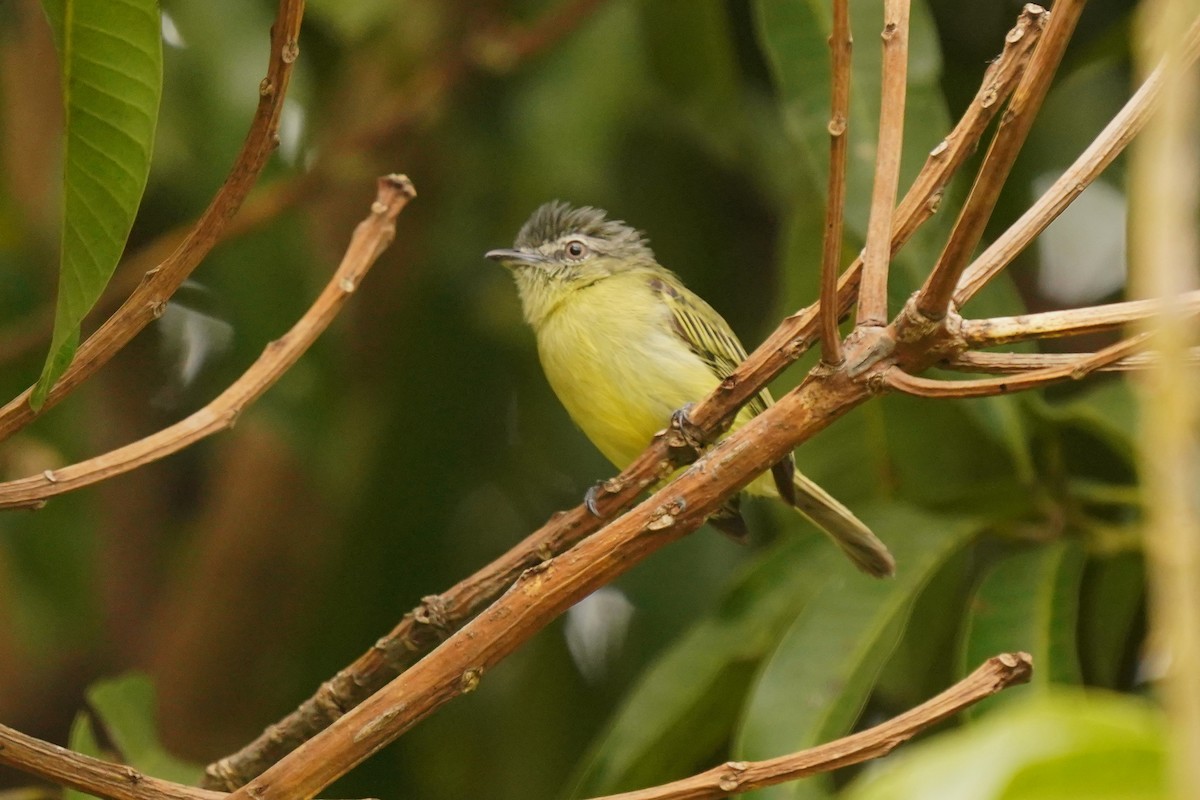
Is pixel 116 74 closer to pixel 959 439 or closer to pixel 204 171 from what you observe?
pixel 204 171

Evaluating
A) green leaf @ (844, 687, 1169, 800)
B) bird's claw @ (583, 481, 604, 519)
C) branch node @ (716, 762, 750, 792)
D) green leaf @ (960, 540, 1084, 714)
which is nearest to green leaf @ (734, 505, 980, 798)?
green leaf @ (960, 540, 1084, 714)

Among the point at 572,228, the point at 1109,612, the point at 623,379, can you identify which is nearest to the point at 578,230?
the point at 572,228

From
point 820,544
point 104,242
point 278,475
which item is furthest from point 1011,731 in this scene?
point 278,475

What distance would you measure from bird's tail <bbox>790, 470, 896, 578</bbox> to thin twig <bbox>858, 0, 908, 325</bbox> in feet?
4.05

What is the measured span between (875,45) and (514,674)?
242 centimetres

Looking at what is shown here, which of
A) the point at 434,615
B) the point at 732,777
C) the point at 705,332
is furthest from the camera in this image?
the point at 705,332

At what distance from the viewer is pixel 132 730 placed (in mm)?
2596

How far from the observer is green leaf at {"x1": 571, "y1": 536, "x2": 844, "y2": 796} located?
9.39 ft

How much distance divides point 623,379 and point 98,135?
172cm

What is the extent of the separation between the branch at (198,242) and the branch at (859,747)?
847mm

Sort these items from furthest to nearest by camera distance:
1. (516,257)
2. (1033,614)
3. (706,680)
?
(516,257)
(706,680)
(1033,614)

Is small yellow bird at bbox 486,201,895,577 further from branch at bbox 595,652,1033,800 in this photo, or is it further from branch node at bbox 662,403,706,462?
branch at bbox 595,652,1033,800

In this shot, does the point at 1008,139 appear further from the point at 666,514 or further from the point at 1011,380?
the point at 666,514

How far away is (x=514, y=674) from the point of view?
4.36 m
